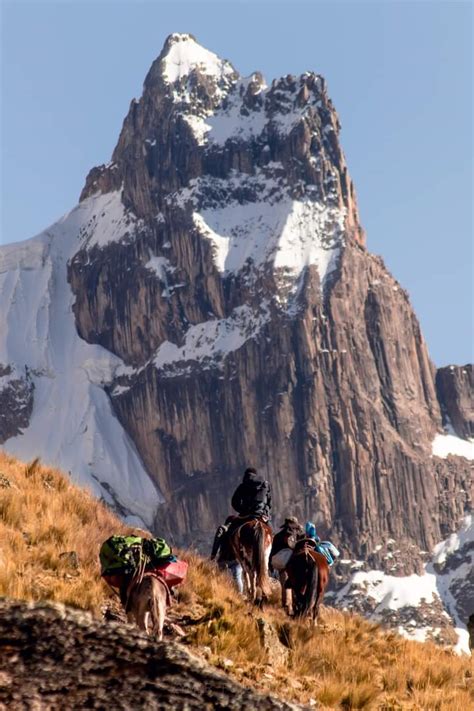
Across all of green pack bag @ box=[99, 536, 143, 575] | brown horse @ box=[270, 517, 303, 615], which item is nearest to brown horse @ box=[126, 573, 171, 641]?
green pack bag @ box=[99, 536, 143, 575]

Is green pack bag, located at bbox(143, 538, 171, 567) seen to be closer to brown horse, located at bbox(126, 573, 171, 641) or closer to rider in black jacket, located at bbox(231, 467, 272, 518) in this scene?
brown horse, located at bbox(126, 573, 171, 641)

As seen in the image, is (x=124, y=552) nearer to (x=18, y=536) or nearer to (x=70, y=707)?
(x=18, y=536)

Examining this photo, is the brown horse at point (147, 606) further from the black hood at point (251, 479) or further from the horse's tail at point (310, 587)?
the black hood at point (251, 479)

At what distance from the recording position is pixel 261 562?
60.0 feet

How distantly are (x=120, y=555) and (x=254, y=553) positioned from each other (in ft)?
16.8

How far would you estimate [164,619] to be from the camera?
13602mm

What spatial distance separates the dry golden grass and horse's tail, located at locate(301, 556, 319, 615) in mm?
412

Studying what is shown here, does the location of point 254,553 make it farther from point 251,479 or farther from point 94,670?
point 94,670

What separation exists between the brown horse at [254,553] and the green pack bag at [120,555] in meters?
4.71

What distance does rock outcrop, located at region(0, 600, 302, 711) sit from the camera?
7.66m

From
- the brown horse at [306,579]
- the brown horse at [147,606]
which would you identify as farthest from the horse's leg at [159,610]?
the brown horse at [306,579]

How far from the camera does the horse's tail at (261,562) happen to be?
18.3 m

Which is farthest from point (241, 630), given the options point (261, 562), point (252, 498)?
point (252, 498)

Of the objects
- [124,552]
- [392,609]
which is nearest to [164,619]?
[124,552]
